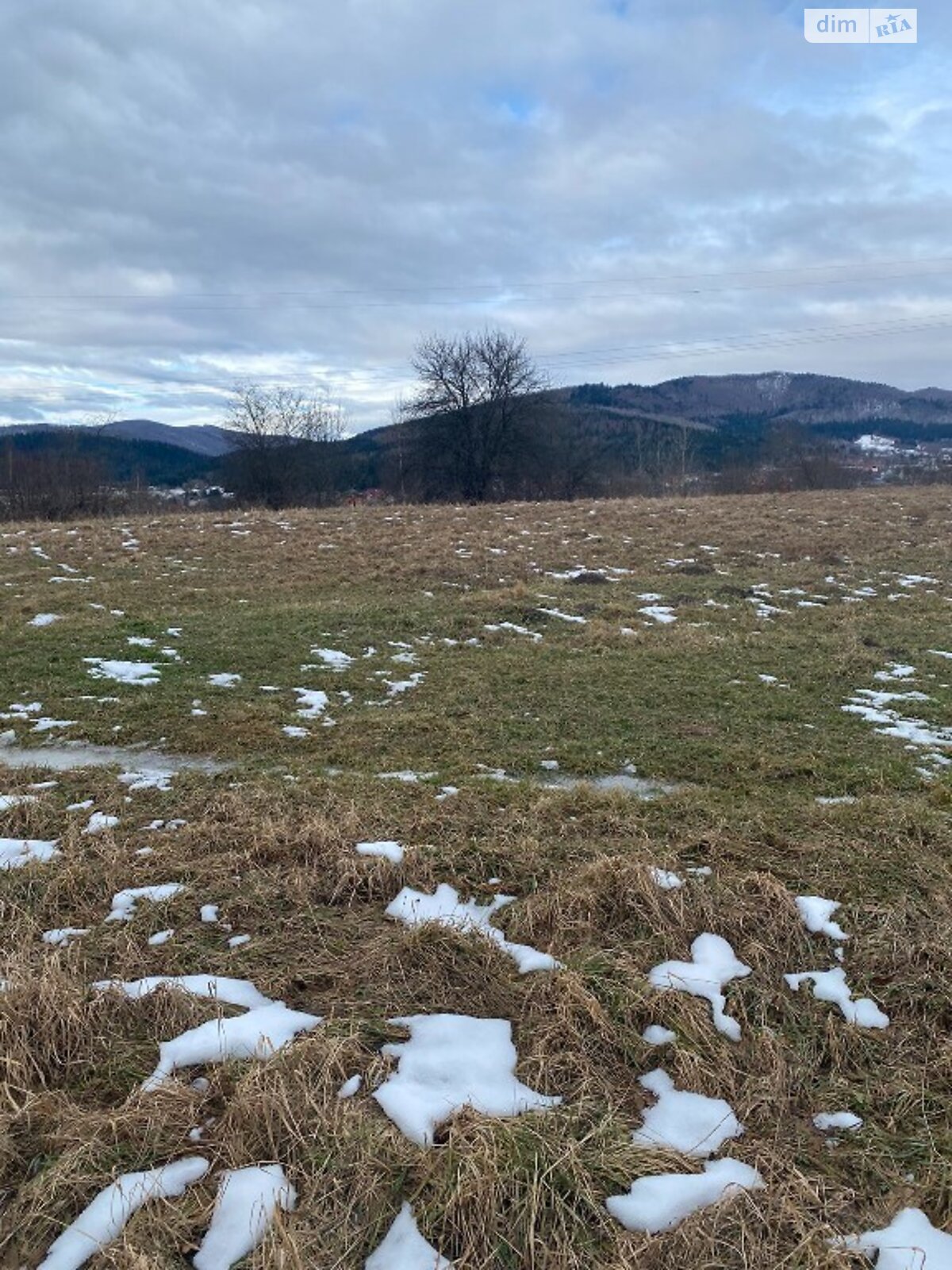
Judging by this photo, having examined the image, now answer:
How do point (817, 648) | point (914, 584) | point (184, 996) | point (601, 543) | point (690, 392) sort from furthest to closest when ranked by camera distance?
1. point (690, 392)
2. point (601, 543)
3. point (914, 584)
4. point (817, 648)
5. point (184, 996)

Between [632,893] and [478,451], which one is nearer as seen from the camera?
[632,893]

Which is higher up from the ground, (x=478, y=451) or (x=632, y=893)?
(x=478, y=451)

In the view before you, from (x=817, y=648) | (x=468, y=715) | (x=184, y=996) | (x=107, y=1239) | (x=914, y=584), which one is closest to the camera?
(x=107, y=1239)

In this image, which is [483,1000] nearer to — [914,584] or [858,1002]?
[858,1002]

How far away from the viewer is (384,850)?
4.20m

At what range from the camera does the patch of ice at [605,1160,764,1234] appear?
7.34ft

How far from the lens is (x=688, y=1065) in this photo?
280 centimetres

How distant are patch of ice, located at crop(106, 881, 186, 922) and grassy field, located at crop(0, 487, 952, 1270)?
0.23ft

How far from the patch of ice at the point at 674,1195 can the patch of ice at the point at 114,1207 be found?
4.17ft

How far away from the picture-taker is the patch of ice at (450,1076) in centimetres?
Result: 259

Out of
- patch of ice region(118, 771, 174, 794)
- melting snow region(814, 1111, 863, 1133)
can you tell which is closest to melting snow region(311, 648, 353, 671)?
patch of ice region(118, 771, 174, 794)

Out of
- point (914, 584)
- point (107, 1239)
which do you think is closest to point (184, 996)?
point (107, 1239)

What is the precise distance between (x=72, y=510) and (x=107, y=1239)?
37.9 m

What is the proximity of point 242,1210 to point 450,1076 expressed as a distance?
78cm
